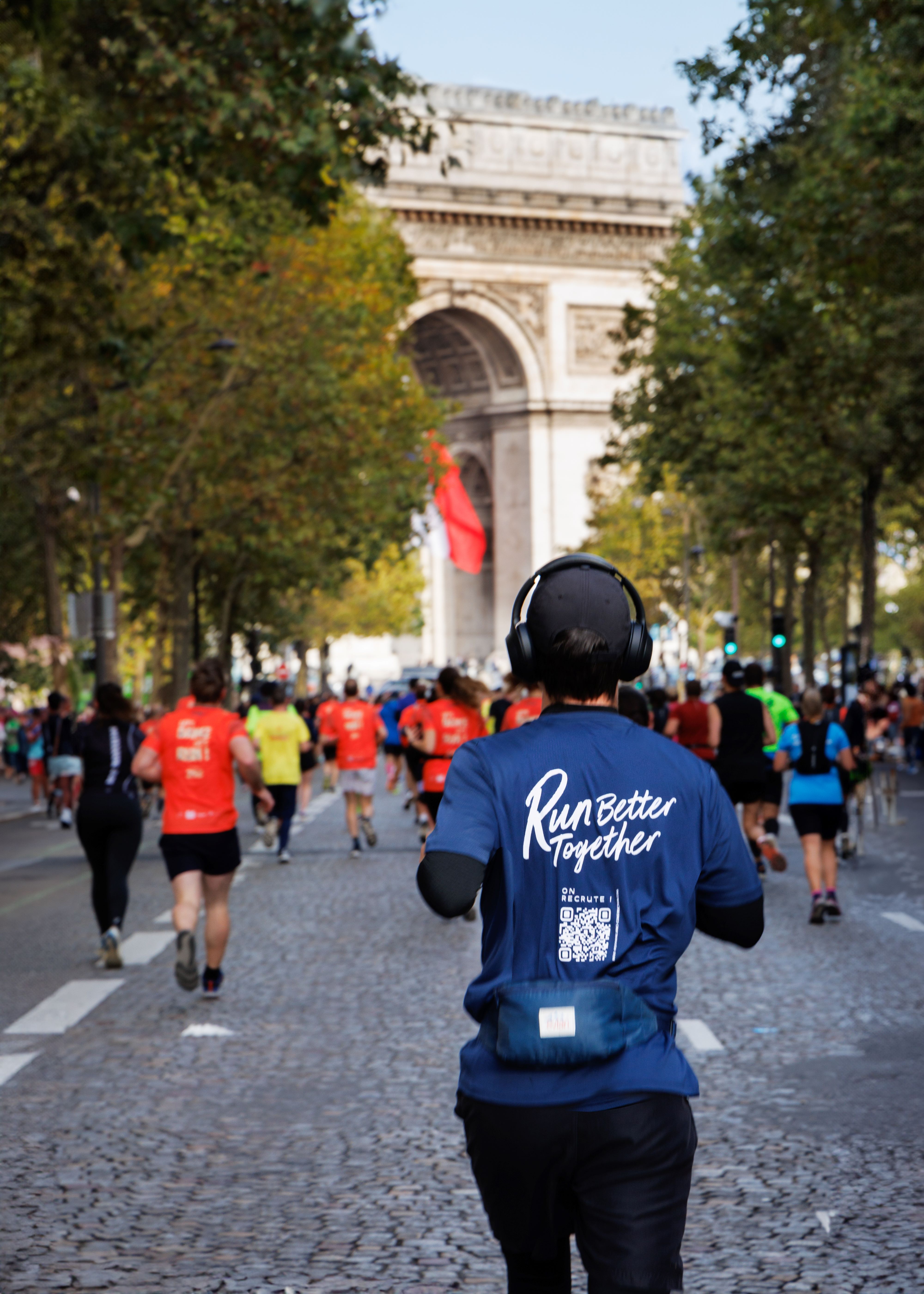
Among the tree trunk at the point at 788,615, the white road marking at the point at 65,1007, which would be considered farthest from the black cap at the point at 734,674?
the tree trunk at the point at 788,615

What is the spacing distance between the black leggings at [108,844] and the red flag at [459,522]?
115ft

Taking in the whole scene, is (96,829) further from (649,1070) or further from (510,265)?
(510,265)

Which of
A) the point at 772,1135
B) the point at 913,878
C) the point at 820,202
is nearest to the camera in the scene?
the point at 772,1135

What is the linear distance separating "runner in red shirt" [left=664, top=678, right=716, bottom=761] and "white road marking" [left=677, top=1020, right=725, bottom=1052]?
749cm

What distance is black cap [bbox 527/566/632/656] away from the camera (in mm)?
3373

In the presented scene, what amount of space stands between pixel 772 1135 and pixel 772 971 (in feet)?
13.4

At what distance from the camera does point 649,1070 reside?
3107 millimetres

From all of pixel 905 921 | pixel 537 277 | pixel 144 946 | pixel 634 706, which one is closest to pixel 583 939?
pixel 144 946

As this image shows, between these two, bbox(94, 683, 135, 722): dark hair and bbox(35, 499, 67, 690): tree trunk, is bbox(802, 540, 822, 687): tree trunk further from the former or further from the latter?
bbox(94, 683, 135, 722): dark hair

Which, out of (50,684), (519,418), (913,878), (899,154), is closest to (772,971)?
(913,878)

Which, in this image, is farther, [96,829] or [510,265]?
[510,265]

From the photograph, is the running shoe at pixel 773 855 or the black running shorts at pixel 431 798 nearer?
the running shoe at pixel 773 855

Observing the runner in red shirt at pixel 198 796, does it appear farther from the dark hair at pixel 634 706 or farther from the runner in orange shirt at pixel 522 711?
the runner in orange shirt at pixel 522 711

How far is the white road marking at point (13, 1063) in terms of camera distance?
7875 mm
